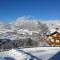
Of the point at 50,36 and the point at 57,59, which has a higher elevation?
the point at 50,36

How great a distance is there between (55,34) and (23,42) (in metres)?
8.98

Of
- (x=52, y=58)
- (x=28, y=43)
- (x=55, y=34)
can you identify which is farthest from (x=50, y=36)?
(x=52, y=58)

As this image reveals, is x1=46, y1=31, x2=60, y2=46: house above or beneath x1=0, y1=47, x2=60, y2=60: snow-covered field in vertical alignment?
above

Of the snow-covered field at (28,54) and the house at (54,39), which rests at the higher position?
the house at (54,39)

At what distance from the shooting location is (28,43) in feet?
155

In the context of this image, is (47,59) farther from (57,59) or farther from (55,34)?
(55,34)

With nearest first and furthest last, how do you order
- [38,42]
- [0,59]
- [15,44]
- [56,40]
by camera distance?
1. [0,59]
2. [56,40]
3. [15,44]
4. [38,42]

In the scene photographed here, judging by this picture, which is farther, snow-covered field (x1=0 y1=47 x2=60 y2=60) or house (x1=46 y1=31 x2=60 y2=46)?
house (x1=46 y1=31 x2=60 y2=46)

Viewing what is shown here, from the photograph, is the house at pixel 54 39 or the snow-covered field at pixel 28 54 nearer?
the snow-covered field at pixel 28 54

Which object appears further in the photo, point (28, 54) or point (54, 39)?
point (54, 39)

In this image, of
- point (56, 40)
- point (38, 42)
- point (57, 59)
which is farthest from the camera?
point (38, 42)

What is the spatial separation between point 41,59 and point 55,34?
2896 centimetres

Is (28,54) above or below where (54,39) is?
below

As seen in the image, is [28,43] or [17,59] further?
[28,43]
